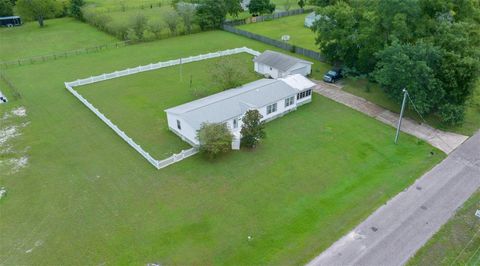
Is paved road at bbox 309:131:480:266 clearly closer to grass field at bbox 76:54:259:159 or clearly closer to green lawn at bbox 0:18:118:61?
grass field at bbox 76:54:259:159

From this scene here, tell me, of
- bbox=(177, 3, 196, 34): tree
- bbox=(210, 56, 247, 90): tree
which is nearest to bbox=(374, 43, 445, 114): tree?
bbox=(210, 56, 247, 90): tree

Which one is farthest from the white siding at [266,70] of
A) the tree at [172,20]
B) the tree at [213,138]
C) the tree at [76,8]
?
the tree at [76,8]

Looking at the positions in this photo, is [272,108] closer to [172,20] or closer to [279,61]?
[279,61]

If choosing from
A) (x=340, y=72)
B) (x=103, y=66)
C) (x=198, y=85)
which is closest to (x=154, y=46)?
(x=103, y=66)

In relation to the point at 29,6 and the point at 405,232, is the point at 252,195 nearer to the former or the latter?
the point at 405,232

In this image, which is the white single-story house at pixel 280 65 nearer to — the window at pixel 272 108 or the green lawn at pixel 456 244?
the window at pixel 272 108

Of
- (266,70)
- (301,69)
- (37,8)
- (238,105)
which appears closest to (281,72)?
(266,70)
